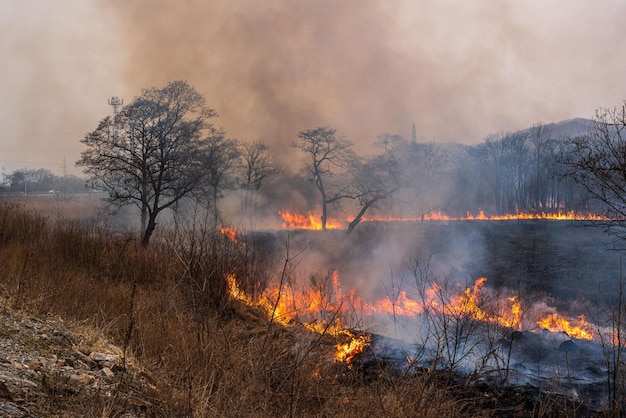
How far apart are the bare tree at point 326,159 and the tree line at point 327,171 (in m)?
0.09

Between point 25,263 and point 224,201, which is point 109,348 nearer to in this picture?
point 25,263

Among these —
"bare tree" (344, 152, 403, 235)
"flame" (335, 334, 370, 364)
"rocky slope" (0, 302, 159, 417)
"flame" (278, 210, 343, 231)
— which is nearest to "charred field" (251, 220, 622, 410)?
"bare tree" (344, 152, 403, 235)

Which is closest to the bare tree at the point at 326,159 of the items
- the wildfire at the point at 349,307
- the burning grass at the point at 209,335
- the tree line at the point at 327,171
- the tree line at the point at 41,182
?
the tree line at the point at 327,171

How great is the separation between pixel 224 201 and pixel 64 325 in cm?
3591

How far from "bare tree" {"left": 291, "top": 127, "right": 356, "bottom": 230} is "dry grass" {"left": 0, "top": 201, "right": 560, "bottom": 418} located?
81.4ft

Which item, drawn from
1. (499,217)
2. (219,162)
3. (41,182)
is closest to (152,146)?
(219,162)

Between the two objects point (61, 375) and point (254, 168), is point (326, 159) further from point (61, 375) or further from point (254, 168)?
point (61, 375)

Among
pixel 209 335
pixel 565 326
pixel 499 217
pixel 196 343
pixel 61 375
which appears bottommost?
pixel 565 326

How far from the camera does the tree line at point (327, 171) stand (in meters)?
19.2

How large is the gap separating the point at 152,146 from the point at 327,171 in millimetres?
17971

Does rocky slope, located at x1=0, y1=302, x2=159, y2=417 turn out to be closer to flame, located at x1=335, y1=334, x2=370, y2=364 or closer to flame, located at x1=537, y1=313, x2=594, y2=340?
flame, located at x1=335, y1=334, x2=370, y2=364

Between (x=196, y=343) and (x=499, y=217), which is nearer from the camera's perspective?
(x=196, y=343)

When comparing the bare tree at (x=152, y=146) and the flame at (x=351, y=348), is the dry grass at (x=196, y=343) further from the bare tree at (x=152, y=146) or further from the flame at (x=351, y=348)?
the bare tree at (x=152, y=146)

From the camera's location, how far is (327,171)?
35125 mm
